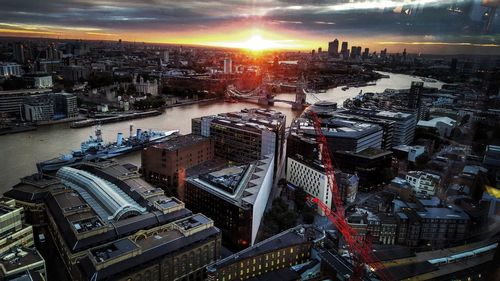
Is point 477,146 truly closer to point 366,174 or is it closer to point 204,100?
point 366,174

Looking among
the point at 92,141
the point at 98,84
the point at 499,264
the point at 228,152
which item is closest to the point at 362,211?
the point at 228,152

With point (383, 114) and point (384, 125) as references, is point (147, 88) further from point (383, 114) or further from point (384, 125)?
point (384, 125)

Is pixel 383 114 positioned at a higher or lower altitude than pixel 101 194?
higher

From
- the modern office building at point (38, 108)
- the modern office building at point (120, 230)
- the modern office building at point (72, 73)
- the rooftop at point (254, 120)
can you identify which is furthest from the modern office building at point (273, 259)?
the modern office building at point (72, 73)

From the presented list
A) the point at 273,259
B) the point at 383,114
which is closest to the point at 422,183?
the point at 273,259

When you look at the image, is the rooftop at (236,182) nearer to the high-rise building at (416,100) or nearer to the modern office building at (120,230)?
the modern office building at (120,230)

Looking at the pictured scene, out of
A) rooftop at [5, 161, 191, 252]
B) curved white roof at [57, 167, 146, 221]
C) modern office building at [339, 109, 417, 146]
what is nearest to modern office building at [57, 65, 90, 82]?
curved white roof at [57, 167, 146, 221]

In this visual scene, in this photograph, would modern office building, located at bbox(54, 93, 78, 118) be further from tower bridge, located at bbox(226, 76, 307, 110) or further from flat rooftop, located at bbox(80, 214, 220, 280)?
flat rooftop, located at bbox(80, 214, 220, 280)
